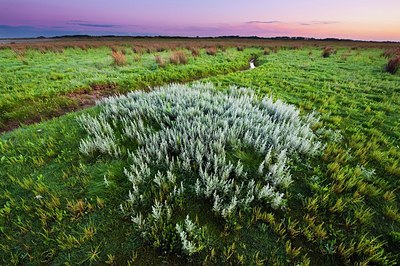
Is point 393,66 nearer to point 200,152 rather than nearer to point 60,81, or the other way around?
point 200,152

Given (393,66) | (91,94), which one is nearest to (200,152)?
(91,94)

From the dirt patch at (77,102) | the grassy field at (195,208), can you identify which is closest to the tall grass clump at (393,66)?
the grassy field at (195,208)

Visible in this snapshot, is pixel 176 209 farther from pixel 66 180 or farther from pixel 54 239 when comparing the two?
pixel 66 180

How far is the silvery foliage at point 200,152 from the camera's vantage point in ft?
12.2

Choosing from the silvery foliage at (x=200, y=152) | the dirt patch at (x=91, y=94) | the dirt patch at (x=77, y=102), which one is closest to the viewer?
the silvery foliage at (x=200, y=152)

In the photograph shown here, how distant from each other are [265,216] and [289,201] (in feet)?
2.29

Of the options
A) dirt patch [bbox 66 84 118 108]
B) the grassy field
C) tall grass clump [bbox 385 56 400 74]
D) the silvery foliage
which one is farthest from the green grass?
tall grass clump [bbox 385 56 400 74]

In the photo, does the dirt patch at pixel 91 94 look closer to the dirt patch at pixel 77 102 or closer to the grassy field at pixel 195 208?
the dirt patch at pixel 77 102

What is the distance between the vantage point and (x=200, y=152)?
4684 millimetres

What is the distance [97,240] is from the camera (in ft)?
10.8

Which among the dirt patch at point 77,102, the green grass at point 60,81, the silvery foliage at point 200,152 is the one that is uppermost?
the silvery foliage at point 200,152

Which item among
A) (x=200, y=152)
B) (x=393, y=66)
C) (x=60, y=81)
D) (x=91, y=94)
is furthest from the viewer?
(x=393, y=66)

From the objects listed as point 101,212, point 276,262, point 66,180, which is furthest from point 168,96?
point 276,262

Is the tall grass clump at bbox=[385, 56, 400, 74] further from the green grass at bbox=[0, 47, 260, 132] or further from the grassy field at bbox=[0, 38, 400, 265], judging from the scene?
the grassy field at bbox=[0, 38, 400, 265]
